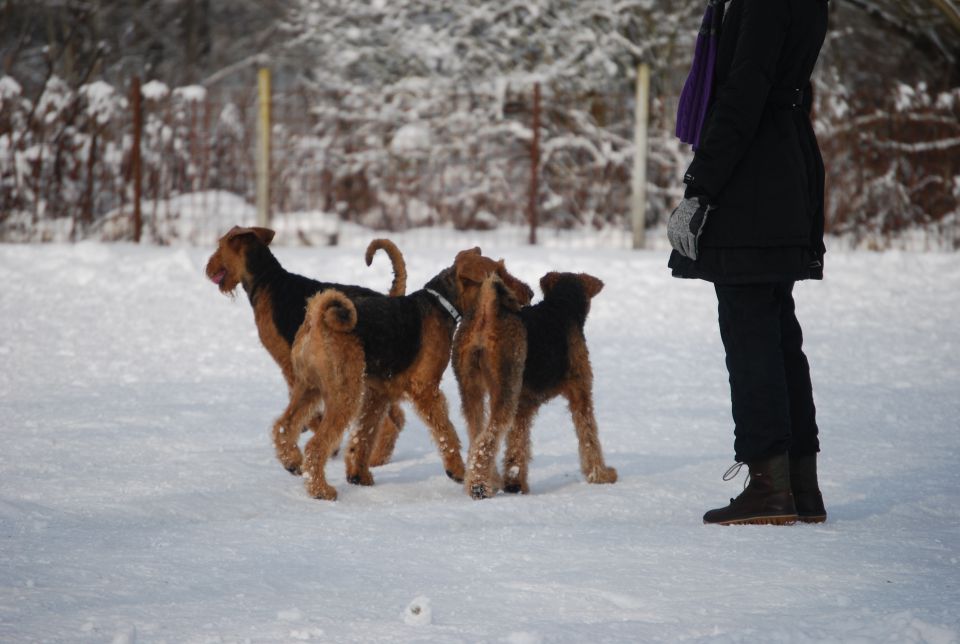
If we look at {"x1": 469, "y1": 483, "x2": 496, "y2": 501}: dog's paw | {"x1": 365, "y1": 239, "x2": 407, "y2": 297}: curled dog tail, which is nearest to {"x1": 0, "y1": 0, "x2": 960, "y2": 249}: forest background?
{"x1": 365, "y1": 239, "x2": 407, "y2": 297}: curled dog tail

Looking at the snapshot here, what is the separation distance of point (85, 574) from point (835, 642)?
2.16 m

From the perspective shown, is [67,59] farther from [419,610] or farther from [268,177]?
[419,610]

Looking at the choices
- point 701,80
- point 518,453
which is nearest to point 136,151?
point 518,453

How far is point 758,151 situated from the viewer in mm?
3803

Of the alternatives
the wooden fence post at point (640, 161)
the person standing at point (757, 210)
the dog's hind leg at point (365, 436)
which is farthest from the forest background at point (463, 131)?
the person standing at point (757, 210)

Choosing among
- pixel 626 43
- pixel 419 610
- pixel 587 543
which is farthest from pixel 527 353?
pixel 626 43

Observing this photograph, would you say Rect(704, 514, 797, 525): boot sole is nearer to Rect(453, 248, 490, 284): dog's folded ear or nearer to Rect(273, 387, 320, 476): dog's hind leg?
Rect(453, 248, 490, 284): dog's folded ear

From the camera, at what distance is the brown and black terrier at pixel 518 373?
4.59m

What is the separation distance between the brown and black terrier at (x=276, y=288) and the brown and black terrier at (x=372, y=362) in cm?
32

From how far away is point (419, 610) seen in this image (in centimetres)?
285

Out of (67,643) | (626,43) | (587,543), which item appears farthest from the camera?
(626,43)

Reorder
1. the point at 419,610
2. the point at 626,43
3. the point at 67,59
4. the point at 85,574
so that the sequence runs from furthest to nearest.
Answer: the point at 67,59
the point at 626,43
the point at 85,574
the point at 419,610

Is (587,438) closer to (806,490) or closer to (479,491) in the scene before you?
(479,491)

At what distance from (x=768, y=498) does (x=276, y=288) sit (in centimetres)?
279
